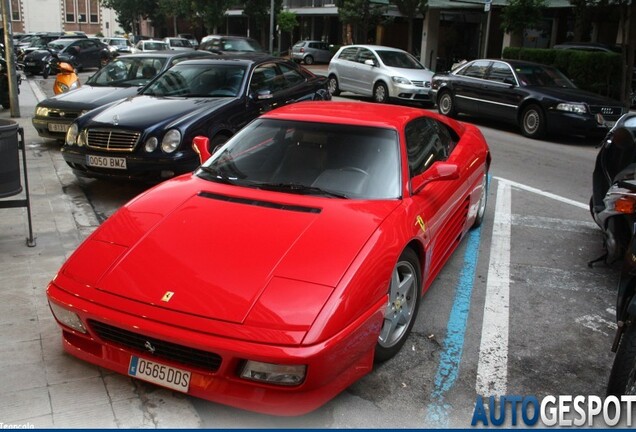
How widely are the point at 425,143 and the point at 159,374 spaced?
270 cm

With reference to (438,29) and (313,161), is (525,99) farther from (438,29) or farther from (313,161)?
(438,29)

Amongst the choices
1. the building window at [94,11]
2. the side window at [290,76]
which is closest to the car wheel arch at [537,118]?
the side window at [290,76]

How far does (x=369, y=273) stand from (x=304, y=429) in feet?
2.72

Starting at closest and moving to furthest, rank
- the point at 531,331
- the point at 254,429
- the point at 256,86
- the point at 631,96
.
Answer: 1. the point at 254,429
2. the point at 531,331
3. the point at 256,86
4. the point at 631,96

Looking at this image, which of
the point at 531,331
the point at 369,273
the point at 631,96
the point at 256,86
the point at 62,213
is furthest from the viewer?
the point at 631,96

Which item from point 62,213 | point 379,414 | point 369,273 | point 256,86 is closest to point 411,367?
point 379,414

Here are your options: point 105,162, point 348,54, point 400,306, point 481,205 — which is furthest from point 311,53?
point 400,306

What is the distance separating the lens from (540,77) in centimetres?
1312

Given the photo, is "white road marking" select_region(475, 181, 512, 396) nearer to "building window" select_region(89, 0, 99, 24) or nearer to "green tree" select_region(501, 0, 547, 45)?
"green tree" select_region(501, 0, 547, 45)

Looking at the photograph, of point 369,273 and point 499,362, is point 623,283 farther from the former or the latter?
point 369,273

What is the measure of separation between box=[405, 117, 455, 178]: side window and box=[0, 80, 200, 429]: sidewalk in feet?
7.25

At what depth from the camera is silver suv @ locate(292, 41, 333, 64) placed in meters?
39.3

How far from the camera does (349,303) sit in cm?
295

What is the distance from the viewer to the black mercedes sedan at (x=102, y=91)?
30.9 feet
